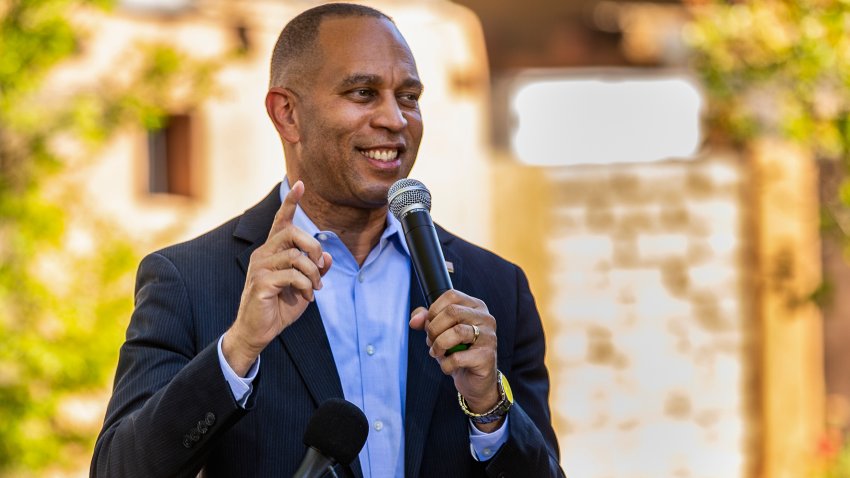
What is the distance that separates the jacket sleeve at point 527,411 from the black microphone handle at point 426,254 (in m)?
0.34

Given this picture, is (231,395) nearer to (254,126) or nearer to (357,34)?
(357,34)

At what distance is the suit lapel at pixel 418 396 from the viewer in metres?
2.95

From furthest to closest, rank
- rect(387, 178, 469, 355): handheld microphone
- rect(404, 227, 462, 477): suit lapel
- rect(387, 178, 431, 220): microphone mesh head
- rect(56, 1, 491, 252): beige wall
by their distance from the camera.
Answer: rect(56, 1, 491, 252): beige wall
rect(404, 227, 462, 477): suit lapel
rect(387, 178, 431, 220): microphone mesh head
rect(387, 178, 469, 355): handheld microphone

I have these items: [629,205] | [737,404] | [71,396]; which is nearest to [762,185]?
[629,205]

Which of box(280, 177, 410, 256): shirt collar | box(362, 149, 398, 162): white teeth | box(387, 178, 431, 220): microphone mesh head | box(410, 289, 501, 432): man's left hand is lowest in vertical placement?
box(410, 289, 501, 432): man's left hand

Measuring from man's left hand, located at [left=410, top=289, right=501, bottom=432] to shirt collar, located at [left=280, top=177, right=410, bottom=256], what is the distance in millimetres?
656

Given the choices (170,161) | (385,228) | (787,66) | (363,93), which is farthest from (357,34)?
(170,161)

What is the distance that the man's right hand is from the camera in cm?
255

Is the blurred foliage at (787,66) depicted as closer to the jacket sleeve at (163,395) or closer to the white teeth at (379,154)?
the white teeth at (379,154)

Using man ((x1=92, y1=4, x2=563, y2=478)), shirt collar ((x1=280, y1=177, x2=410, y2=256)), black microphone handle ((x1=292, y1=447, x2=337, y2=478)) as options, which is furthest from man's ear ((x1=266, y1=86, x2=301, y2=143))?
black microphone handle ((x1=292, y1=447, x2=337, y2=478))

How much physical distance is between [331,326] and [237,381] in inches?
17.7

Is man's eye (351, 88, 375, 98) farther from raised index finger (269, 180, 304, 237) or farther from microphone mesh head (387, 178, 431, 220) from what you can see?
raised index finger (269, 180, 304, 237)

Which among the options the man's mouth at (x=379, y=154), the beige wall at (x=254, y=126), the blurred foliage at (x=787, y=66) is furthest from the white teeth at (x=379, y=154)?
the beige wall at (x=254, y=126)

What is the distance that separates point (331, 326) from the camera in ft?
10.2
